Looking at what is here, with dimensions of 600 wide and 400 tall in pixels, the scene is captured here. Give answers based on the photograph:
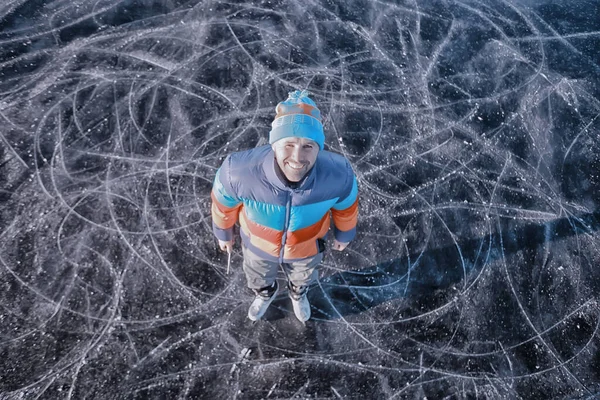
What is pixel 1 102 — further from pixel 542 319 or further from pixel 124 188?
pixel 542 319

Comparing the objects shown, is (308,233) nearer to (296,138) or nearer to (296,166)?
(296,166)

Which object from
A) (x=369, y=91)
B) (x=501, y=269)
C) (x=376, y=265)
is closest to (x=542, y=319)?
(x=501, y=269)

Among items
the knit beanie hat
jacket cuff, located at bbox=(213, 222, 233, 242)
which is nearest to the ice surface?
jacket cuff, located at bbox=(213, 222, 233, 242)

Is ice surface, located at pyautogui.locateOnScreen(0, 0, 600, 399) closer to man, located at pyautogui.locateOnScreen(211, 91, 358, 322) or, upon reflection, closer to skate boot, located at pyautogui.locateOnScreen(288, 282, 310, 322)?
skate boot, located at pyautogui.locateOnScreen(288, 282, 310, 322)

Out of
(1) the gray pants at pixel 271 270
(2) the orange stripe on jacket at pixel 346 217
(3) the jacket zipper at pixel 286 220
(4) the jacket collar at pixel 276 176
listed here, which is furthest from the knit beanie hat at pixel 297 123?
(1) the gray pants at pixel 271 270

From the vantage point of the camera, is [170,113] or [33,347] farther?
[170,113]

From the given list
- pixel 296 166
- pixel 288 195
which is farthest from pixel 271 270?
pixel 296 166
